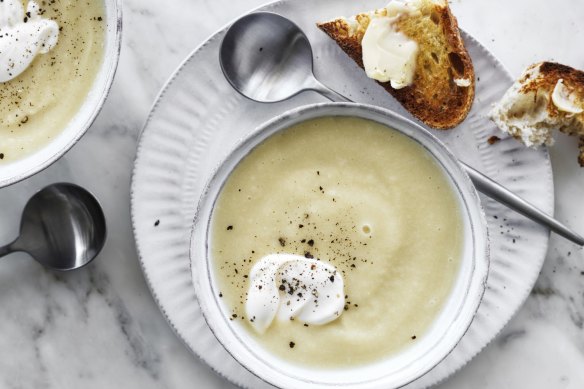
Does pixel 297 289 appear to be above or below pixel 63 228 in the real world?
above

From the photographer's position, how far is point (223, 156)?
1966 mm

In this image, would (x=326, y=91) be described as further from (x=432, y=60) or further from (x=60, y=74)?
(x=60, y=74)

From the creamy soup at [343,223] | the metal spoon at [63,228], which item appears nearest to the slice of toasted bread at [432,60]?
the creamy soup at [343,223]

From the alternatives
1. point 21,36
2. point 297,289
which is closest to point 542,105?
point 297,289

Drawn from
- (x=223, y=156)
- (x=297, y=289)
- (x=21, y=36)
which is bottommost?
(x=297, y=289)

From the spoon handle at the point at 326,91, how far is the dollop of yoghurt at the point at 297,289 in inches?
19.3

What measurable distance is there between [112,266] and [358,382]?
83 centimetres

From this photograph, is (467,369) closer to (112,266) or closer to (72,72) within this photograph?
(112,266)

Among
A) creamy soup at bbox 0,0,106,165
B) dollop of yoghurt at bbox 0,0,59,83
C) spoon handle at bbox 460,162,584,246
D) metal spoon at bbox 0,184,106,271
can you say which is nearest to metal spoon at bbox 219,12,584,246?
spoon handle at bbox 460,162,584,246

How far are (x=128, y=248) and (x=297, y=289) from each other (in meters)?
0.63

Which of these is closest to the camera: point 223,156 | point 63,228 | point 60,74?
point 60,74

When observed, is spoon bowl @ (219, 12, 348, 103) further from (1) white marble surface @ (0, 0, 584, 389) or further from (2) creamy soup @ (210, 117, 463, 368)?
(2) creamy soup @ (210, 117, 463, 368)

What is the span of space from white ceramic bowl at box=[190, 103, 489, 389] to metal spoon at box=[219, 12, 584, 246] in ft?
0.73

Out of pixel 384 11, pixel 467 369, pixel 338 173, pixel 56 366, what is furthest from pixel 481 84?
pixel 56 366
